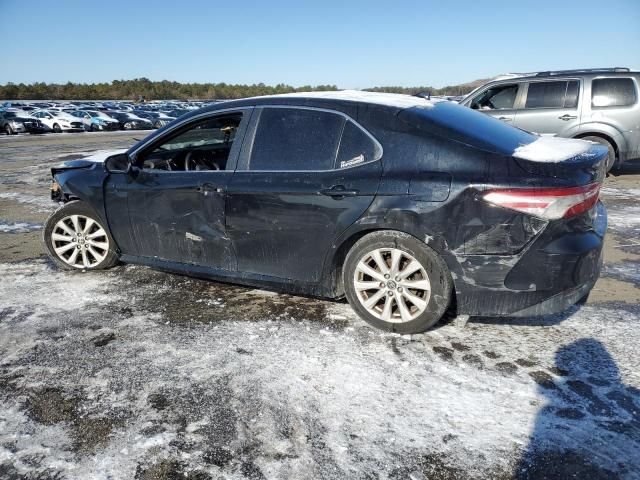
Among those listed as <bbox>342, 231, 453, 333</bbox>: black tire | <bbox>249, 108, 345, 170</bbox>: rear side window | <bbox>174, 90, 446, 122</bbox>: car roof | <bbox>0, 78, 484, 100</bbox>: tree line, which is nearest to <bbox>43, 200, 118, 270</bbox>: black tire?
<bbox>174, 90, 446, 122</bbox>: car roof

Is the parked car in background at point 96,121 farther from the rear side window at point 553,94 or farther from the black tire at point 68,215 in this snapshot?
the black tire at point 68,215

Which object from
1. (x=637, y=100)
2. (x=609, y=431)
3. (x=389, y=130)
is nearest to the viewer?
(x=609, y=431)

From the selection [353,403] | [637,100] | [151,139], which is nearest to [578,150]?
[353,403]

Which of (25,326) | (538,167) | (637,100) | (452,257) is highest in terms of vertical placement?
(637,100)

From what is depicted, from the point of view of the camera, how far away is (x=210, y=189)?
151 inches

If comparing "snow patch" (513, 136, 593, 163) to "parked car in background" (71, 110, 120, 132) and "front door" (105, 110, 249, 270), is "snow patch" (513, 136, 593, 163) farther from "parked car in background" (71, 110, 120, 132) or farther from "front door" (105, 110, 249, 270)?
"parked car in background" (71, 110, 120, 132)

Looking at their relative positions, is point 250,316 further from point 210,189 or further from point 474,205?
point 474,205

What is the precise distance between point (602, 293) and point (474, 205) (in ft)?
6.03

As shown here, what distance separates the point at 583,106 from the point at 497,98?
1500 mm

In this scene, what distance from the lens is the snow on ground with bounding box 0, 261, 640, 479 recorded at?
7.43 feet

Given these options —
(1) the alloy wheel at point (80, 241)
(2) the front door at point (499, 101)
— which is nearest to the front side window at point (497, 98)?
(2) the front door at point (499, 101)

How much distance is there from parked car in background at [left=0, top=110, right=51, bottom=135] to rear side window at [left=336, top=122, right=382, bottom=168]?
3122 cm

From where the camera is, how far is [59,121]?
3127 centimetres

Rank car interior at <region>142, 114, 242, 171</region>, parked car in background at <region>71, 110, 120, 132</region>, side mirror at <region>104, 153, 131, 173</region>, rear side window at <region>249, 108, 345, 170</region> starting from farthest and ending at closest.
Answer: parked car in background at <region>71, 110, 120, 132</region>, side mirror at <region>104, 153, 131, 173</region>, car interior at <region>142, 114, 242, 171</region>, rear side window at <region>249, 108, 345, 170</region>
